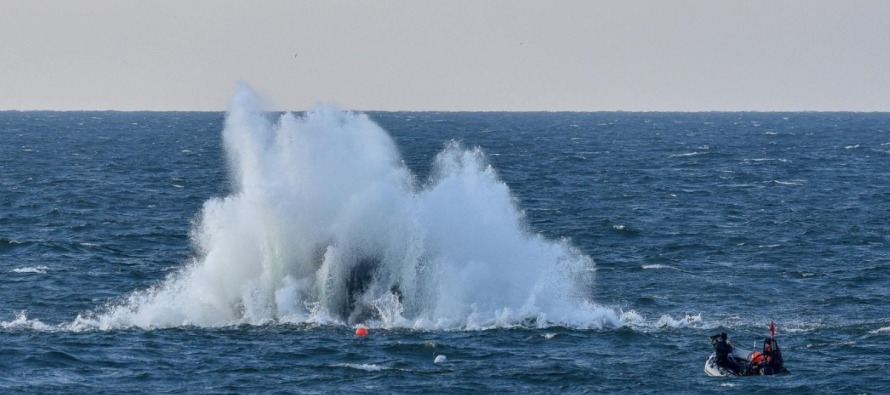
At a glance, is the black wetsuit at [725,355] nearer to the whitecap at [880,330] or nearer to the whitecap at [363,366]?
the whitecap at [880,330]

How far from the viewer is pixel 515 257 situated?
50656 mm

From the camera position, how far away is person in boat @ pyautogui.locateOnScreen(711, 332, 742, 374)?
3944cm

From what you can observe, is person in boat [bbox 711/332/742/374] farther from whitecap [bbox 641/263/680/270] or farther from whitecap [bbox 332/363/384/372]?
whitecap [bbox 641/263/680/270]

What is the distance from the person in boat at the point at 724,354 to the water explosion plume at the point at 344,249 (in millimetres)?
7550

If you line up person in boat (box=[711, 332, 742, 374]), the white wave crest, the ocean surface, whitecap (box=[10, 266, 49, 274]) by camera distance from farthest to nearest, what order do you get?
1. whitecap (box=[10, 266, 49, 274])
2. the white wave crest
3. person in boat (box=[711, 332, 742, 374])
4. the ocean surface

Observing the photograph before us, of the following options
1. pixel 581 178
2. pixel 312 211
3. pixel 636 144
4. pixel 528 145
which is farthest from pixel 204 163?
pixel 312 211

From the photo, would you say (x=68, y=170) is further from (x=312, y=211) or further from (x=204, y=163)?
Result: (x=312, y=211)

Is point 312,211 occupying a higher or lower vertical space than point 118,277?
higher

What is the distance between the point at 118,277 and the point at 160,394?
67.2 feet

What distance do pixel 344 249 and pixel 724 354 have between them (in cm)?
1548

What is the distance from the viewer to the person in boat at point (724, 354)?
129 feet

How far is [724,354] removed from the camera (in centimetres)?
3966

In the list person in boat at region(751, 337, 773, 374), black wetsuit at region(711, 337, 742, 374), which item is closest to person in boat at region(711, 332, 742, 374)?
black wetsuit at region(711, 337, 742, 374)

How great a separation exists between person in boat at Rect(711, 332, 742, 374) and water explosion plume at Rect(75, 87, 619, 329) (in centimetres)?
755
